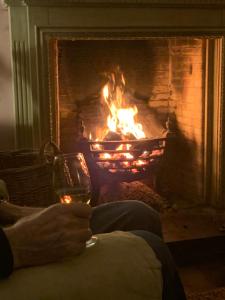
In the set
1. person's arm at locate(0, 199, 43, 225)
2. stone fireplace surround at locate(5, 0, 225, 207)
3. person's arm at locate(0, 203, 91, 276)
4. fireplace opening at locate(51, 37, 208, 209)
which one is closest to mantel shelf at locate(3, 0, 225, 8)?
stone fireplace surround at locate(5, 0, 225, 207)

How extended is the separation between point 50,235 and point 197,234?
5.12ft

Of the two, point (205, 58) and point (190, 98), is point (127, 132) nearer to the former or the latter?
A: point (190, 98)

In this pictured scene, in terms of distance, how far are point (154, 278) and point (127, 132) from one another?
188 centimetres

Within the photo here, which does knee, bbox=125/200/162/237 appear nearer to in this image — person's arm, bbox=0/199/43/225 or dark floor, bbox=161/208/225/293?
person's arm, bbox=0/199/43/225

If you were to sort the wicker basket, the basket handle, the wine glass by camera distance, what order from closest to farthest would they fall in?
1. the wine glass
2. the wicker basket
3. the basket handle

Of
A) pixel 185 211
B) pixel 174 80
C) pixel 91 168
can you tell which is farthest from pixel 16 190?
pixel 174 80

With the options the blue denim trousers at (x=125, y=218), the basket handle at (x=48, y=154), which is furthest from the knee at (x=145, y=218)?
the basket handle at (x=48, y=154)

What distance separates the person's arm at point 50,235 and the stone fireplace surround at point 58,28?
1.41 m

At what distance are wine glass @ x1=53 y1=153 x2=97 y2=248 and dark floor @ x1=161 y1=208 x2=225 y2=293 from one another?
114 centimetres

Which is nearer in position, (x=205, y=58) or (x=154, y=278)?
(x=154, y=278)

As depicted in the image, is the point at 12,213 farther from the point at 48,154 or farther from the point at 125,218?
the point at 48,154

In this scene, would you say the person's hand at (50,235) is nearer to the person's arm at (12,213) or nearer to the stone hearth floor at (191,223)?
the person's arm at (12,213)

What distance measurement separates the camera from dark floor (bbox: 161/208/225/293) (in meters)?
2.00

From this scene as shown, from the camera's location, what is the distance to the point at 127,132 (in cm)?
267
